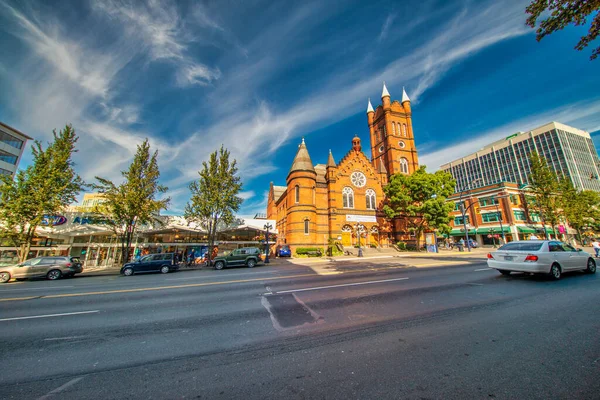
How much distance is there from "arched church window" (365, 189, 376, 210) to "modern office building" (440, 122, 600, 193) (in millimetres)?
45928

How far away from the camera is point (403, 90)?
1745 inches

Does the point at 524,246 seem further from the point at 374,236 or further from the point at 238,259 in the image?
the point at 374,236

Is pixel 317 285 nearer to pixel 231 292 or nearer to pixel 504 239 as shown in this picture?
pixel 231 292

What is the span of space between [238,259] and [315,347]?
16.9 meters

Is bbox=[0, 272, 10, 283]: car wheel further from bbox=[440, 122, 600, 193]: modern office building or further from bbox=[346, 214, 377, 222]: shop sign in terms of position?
bbox=[440, 122, 600, 193]: modern office building

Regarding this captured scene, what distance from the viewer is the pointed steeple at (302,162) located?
32.8 metres

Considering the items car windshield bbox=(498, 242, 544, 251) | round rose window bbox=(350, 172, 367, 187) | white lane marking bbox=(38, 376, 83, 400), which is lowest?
white lane marking bbox=(38, 376, 83, 400)

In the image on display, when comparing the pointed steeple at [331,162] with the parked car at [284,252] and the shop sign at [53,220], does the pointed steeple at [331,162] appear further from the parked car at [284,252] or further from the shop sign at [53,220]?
the shop sign at [53,220]

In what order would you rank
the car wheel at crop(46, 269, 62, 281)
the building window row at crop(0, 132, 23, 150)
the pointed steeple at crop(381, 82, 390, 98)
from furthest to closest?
1. the pointed steeple at crop(381, 82, 390, 98)
2. the building window row at crop(0, 132, 23, 150)
3. the car wheel at crop(46, 269, 62, 281)

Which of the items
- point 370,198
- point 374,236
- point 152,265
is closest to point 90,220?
point 152,265

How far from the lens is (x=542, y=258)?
8.12 metres

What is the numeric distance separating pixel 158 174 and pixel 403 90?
150 feet

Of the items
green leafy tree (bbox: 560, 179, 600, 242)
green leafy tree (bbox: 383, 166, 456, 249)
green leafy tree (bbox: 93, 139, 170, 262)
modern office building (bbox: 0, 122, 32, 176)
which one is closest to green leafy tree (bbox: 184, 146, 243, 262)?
green leafy tree (bbox: 93, 139, 170, 262)

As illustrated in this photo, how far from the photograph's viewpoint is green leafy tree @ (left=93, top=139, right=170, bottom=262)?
2095cm
